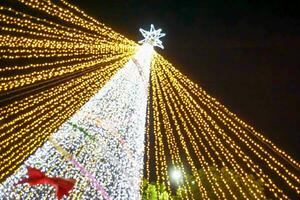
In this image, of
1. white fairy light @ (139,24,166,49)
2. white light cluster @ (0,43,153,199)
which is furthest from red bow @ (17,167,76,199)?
white fairy light @ (139,24,166,49)

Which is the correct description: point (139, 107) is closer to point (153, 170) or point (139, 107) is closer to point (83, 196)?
point (83, 196)

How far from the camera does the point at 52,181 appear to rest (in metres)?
8.35

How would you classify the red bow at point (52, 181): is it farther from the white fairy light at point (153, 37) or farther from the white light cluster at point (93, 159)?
the white fairy light at point (153, 37)

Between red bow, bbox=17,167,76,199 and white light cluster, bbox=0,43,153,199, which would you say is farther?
white light cluster, bbox=0,43,153,199

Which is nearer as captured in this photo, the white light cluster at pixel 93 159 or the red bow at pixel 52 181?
the red bow at pixel 52 181

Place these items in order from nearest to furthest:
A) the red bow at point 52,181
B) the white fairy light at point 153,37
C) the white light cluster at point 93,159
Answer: the red bow at point 52,181 → the white light cluster at point 93,159 → the white fairy light at point 153,37

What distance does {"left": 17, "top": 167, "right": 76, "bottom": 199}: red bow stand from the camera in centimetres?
821

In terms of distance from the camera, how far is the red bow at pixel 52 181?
8211 millimetres

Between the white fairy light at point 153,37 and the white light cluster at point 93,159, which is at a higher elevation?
the white fairy light at point 153,37

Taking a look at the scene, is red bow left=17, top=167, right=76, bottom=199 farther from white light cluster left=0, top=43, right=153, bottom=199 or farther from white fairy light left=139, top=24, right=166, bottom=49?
white fairy light left=139, top=24, right=166, bottom=49

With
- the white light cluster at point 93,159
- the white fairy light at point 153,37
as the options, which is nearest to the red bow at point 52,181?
the white light cluster at point 93,159

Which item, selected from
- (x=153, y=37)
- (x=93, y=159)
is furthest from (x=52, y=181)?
(x=153, y=37)

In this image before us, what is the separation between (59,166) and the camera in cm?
894

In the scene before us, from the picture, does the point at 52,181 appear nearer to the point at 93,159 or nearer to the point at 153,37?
the point at 93,159
